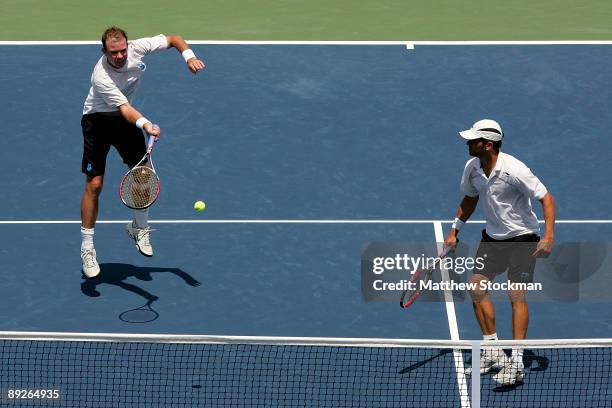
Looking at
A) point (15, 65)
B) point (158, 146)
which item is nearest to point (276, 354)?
point (158, 146)

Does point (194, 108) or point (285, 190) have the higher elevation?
point (194, 108)

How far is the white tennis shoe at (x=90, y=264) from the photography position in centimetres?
1263

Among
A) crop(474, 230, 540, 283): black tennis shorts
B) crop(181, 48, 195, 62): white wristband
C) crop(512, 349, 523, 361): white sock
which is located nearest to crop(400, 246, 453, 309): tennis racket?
crop(474, 230, 540, 283): black tennis shorts

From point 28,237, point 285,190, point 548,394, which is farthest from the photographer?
point 285,190

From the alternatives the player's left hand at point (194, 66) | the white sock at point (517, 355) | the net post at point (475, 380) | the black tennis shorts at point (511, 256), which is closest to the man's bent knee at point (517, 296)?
the black tennis shorts at point (511, 256)

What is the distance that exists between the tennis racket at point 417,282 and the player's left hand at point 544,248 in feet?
3.32

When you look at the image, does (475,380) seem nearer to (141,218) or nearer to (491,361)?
(491,361)

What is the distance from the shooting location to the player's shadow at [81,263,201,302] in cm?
1248

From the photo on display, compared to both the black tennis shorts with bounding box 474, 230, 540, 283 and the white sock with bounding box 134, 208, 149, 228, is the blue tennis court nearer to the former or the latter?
the white sock with bounding box 134, 208, 149, 228

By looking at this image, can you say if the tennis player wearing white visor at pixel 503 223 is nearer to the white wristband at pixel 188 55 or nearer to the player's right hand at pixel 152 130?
the player's right hand at pixel 152 130

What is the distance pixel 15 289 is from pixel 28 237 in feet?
3.96

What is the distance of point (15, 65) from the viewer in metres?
17.9

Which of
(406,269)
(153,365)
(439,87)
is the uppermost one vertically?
(439,87)
